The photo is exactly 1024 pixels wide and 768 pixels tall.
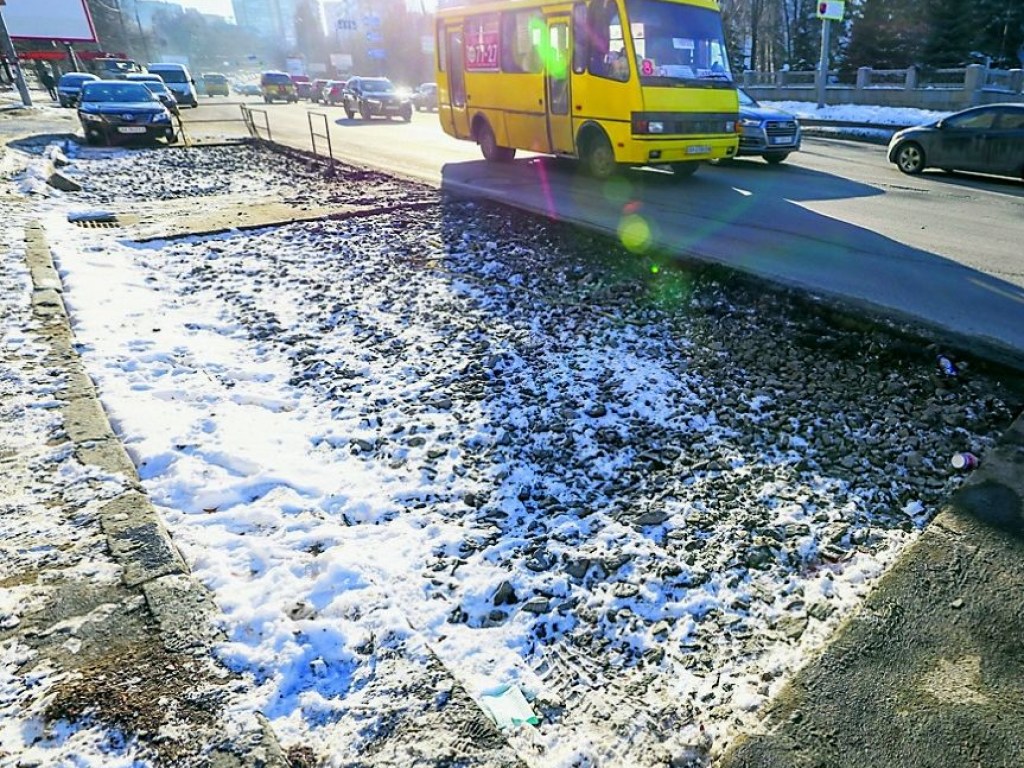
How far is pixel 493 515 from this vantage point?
3416 millimetres

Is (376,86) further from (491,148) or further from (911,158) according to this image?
(911,158)

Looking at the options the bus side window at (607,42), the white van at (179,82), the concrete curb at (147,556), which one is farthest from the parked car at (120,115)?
the white van at (179,82)

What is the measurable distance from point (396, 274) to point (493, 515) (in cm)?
422

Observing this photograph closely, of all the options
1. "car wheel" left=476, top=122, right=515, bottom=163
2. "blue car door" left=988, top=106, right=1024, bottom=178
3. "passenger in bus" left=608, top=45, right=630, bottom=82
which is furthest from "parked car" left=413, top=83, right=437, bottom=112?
"blue car door" left=988, top=106, right=1024, bottom=178

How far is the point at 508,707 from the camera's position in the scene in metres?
2.33

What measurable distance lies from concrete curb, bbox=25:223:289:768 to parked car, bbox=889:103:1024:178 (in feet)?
46.0

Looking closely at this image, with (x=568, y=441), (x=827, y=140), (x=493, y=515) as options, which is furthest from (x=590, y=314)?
(x=827, y=140)

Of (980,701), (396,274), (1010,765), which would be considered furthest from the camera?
(396,274)

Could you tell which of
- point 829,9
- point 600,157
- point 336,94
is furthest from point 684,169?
point 336,94

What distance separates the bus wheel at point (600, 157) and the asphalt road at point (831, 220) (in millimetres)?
218

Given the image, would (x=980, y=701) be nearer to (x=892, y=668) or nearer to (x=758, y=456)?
(x=892, y=668)

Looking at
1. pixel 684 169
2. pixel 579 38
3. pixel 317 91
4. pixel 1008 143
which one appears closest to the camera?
pixel 579 38

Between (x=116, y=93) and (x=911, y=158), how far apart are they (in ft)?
63.2

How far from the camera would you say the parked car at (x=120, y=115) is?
16984 millimetres
